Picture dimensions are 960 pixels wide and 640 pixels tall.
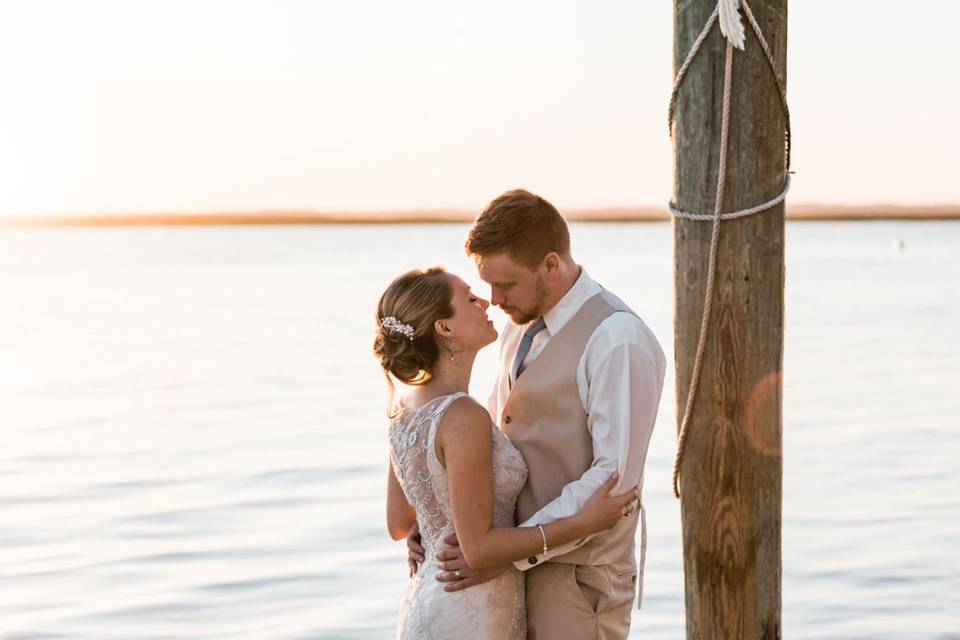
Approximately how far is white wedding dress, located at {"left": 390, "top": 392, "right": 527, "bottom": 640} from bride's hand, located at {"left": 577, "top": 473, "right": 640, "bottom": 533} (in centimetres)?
26

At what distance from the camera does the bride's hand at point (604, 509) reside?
332 centimetres

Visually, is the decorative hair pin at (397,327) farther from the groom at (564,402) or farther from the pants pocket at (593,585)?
the pants pocket at (593,585)

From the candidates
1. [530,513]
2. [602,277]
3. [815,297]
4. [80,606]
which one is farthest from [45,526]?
[602,277]

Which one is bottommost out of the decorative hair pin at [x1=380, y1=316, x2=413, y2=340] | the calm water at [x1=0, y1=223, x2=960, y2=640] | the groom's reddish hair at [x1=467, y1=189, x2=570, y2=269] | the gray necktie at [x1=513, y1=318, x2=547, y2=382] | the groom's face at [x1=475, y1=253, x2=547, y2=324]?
the calm water at [x1=0, y1=223, x2=960, y2=640]

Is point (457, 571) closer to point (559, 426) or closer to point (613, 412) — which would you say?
point (559, 426)

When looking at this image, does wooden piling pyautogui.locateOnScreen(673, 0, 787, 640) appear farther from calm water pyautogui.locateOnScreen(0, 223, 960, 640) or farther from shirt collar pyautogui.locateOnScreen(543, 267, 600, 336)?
calm water pyautogui.locateOnScreen(0, 223, 960, 640)

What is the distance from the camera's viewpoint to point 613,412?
334 centimetres

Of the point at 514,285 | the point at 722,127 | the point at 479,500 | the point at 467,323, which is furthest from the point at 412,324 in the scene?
the point at 722,127

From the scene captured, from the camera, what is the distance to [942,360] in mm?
19359

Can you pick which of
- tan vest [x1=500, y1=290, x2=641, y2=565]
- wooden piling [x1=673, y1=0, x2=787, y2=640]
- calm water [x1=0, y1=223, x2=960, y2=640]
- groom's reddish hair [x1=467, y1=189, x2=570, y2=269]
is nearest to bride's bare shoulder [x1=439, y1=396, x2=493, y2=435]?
tan vest [x1=500, y1=290, x2=641, y2=565]

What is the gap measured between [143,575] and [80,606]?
69 centimetres

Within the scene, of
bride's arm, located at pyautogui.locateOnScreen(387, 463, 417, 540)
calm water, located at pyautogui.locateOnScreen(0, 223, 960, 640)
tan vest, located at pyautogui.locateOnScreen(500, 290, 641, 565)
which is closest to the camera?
tan vest, located at pyautogui.locateOnScreen(500, 290, 641, 565)

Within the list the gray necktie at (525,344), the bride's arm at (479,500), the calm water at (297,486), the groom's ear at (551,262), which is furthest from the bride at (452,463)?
the calm water at (297,486)

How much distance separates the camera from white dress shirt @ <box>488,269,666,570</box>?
3344 mm
